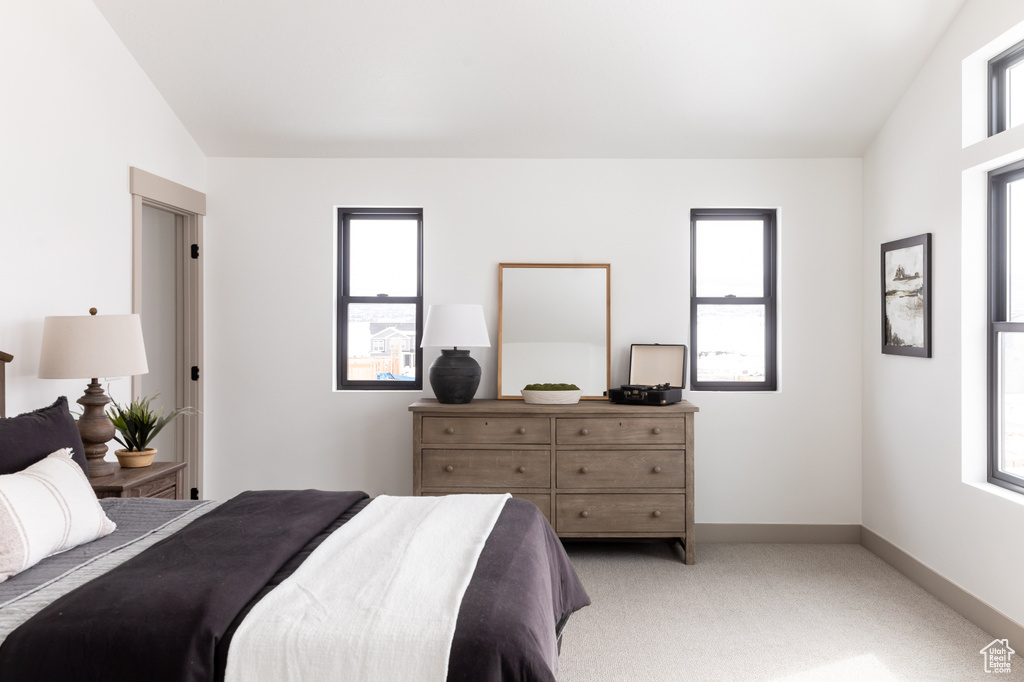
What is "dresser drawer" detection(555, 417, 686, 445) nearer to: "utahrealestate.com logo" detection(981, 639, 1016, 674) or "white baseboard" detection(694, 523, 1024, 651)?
"white baseboard" detection(694, 523, 1024, 651)

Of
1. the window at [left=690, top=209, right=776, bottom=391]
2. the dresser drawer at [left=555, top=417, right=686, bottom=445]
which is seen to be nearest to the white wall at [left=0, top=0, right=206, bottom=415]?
the dresser drawer at [left=555, top=417, right=686, bottom=445]

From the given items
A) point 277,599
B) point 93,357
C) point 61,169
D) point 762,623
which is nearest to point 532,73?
point 61,169

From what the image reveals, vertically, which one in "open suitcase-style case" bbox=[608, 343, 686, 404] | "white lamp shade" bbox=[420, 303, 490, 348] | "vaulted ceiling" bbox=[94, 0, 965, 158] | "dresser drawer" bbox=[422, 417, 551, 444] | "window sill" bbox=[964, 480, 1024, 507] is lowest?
"window sill" bbox=[964, 480, 1024, 507]

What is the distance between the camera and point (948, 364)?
3424mm

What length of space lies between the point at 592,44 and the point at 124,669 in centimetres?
332

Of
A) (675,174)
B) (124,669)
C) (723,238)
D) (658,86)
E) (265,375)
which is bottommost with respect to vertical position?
(124,669)

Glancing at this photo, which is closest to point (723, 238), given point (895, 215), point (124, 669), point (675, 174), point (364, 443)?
point (675, 174)

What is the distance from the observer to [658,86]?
154 inches

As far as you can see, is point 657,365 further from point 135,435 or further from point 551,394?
point 135,435

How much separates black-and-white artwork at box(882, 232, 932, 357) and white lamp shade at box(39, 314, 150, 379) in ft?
12.5

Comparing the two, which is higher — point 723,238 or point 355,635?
point 723,238

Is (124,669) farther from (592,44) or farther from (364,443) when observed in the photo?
(592,44)

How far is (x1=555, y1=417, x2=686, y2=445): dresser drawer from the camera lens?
13.2 feet

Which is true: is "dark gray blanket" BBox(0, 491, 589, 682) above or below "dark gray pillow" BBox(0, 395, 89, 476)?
below
